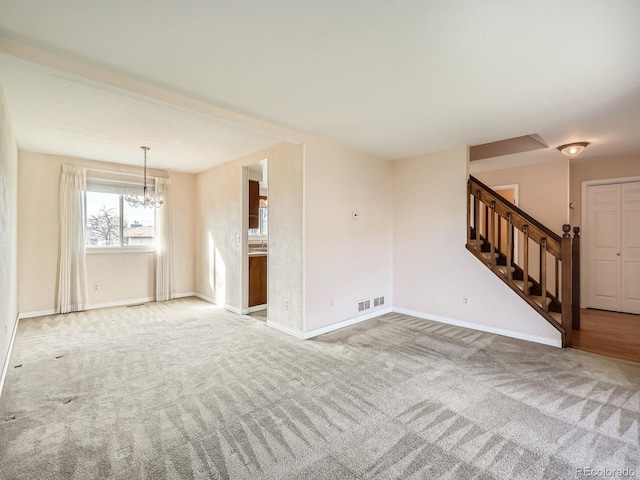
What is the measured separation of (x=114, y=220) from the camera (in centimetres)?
571

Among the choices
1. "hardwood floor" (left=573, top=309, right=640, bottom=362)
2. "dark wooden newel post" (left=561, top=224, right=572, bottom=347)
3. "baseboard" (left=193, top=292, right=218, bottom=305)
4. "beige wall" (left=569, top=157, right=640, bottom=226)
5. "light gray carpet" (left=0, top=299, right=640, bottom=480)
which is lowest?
"light gray carpet" (left=0, top=299, right=640, bottom=480)

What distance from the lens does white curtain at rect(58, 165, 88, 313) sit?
197 inches

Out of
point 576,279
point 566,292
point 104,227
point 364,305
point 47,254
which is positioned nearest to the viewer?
point 566,292

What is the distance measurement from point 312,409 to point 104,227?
17.7 feet

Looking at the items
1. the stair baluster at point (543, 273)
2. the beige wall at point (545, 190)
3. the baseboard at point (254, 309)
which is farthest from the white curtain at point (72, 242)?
the beige wall at point (545, 190)

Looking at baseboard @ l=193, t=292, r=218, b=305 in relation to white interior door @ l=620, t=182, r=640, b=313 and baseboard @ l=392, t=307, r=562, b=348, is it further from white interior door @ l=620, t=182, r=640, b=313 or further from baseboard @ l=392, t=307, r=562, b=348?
white interior door @ l=620, t=182, r=640, b=313

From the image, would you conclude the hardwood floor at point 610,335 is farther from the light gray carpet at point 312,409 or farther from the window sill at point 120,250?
the window sill at point 120,250

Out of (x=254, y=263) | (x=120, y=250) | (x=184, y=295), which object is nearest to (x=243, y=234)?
(x=254, y=263)

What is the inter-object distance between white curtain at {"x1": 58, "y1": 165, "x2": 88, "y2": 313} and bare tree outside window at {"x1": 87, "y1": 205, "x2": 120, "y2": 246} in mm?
275

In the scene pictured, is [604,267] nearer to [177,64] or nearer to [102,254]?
[177,64]

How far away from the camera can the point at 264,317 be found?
4871 millimetres

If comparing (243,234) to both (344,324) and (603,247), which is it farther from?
(603,247)

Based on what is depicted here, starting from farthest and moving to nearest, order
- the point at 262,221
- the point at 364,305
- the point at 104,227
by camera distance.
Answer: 1. the point at 262,221
2. the point at 104,227
3. the point at 364,305

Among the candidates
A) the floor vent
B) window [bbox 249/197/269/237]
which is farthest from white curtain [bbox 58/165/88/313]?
the floor vent
